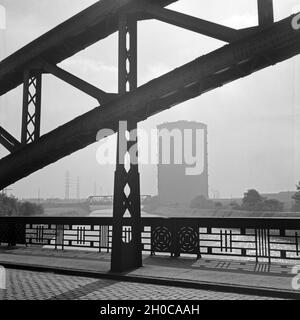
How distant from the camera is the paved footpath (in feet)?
23.7

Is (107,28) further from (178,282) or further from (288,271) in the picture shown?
(288,271)

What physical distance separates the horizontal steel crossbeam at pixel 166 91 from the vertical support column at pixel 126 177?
21.7 inches

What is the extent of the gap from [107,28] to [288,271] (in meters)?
8.17

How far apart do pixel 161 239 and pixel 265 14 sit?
789 centimetres

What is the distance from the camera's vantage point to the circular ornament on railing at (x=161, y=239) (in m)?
12.8

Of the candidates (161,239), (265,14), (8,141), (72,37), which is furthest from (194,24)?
(161,239)

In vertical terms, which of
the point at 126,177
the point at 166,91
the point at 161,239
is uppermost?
the point at 166,91

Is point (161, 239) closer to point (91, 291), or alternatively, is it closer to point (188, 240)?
point (188, 240)

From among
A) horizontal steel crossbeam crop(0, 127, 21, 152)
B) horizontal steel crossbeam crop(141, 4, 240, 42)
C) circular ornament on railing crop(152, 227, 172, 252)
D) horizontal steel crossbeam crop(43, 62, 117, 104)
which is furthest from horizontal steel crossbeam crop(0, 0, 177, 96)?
circular ornament on railing crop(152, 227, 172, 252)

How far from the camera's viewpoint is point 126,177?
33.6 ft

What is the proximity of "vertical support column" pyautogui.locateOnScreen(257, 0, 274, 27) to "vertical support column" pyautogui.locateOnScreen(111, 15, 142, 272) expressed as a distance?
3755 mm

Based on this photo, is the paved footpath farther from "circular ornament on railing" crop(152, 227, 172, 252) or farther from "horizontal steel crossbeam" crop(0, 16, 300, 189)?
"circular ornament on railing" crop(152, 227, 172, 252)

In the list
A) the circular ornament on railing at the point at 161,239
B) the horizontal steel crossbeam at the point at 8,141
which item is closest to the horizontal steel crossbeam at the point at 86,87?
the horizontal steel crossbeam at the point at 8,141

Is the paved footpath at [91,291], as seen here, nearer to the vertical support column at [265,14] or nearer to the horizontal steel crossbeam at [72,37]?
the vertical support column at [265,14]
